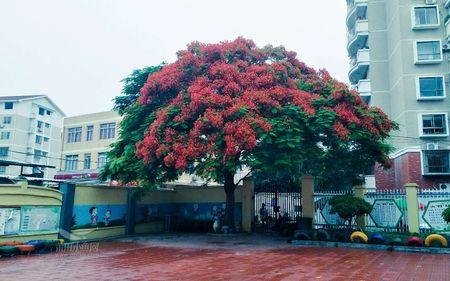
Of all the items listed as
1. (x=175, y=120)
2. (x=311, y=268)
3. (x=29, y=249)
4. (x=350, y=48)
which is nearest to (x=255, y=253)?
(x=311, y=268)

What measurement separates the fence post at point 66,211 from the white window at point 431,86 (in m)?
22.5

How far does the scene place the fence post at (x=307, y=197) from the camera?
1662 centimetres

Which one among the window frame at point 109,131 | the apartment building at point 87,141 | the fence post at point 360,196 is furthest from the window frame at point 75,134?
the fence post at point 360,196

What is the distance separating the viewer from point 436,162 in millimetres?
24297

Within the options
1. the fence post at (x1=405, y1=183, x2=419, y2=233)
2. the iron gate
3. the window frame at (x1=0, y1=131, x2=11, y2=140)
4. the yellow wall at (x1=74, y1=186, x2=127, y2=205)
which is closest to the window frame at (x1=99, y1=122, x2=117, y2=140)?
the window frame at (x1=0, y1=131, x2=11, y2=140)

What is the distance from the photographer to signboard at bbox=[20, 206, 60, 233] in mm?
13367

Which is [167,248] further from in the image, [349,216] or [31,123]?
[31,123]

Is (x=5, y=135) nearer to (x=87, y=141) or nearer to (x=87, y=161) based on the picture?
(x=87, y=141)

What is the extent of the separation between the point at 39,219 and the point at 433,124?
937 inches

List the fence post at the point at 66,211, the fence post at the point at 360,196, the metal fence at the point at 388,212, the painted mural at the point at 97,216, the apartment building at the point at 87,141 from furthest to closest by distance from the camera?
the apartment building at the point at 87,141, the fence post at the point at 360,196, the painted mural at the point at 97,216, the metal fence at the point at 388,212, the fence post at the point at 66,211

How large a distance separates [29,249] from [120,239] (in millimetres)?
4794

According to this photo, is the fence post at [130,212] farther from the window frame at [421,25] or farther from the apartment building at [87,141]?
the window frame at [421,25]

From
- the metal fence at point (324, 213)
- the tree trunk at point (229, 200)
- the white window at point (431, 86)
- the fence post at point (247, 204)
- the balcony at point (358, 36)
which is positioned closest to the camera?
the metal fence at point (324, 213)

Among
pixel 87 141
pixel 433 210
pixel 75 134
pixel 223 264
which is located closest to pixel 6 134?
pixel 75 134
